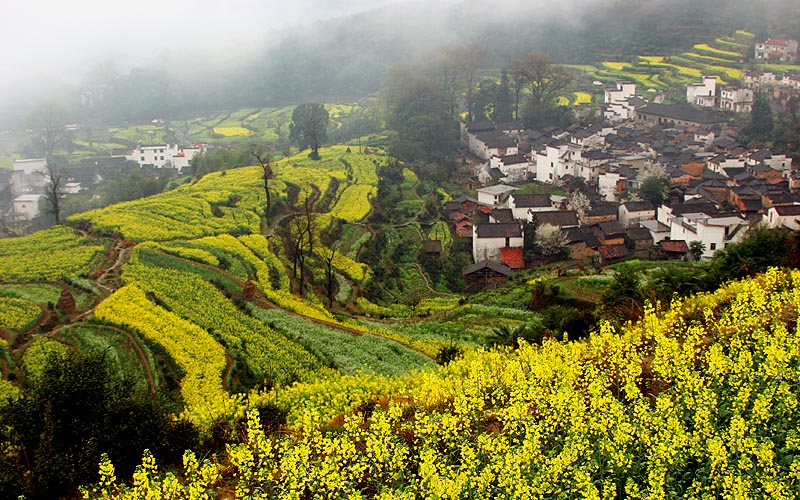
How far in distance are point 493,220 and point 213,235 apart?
1782 centimetres

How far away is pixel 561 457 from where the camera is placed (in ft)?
23.5

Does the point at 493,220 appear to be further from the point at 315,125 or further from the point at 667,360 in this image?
the point at 667,360

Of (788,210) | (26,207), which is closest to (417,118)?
(788,210)

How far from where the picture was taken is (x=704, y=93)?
65000 millimetres

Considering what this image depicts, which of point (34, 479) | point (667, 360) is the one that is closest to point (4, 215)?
point (34, 479)

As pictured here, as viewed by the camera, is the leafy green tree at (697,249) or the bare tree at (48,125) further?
the bare tree at (48,125)

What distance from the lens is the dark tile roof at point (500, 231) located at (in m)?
35.3

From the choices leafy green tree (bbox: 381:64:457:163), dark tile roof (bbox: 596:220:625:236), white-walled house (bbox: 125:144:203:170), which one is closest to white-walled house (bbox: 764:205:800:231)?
dark tile roof (bbox: 596:220:625:236)

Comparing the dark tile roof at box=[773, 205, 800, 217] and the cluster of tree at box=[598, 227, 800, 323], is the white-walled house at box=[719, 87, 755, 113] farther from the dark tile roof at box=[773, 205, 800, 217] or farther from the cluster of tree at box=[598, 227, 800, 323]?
the cluster of tree at box=[598, 227, 800, 323]

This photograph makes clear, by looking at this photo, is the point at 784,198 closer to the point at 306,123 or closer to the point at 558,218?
the point at 558,218

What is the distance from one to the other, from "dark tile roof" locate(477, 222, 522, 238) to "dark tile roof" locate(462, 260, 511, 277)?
2924 millimetres

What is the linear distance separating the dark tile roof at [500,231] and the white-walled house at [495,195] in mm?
7926

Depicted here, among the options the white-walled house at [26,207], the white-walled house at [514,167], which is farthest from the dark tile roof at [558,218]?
the white-walled house at [26,207]

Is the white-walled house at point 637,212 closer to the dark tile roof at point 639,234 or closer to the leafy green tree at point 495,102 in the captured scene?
the dark tile roof at point 639,234
